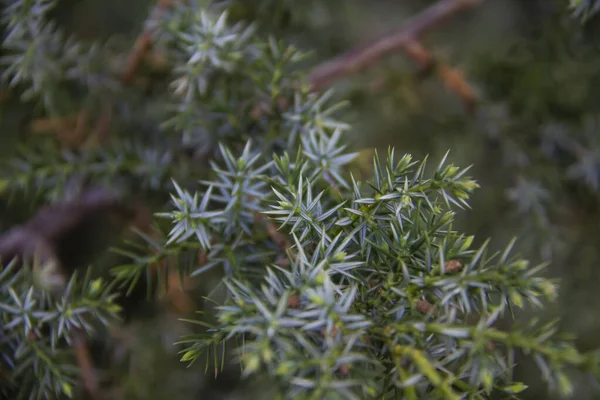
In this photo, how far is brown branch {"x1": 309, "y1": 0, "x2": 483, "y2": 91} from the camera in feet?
3.67

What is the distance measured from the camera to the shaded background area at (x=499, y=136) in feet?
3.49

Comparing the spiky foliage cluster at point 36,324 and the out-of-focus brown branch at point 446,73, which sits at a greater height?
the out-of-focus brown branch at point 446,73

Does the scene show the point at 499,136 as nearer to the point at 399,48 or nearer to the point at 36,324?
the point at 399,48

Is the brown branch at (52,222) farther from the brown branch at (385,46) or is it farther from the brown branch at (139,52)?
the brown branch at (385,46)

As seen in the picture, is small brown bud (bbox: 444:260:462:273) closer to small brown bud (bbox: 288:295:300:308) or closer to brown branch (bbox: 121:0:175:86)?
small brown bud (bbox: 288:295:300:308)

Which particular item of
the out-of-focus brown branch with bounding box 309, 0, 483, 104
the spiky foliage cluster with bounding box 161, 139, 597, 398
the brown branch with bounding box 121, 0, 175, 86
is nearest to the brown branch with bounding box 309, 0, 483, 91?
the out-of-focus brown branch with bounding box 309, 0, 483, 104

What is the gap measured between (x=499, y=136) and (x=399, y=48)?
301 millimetres

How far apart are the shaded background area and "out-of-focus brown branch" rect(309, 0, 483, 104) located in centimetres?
7

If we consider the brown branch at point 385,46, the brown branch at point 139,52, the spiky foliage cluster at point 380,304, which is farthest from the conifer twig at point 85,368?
the brown branch at point 385,46

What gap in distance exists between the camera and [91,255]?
114 centimetres

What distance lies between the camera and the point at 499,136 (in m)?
1.14

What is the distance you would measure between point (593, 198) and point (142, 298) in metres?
1.05

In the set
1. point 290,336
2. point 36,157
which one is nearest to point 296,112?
point 290,336

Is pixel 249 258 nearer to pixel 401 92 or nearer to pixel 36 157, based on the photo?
pixel 36 157
